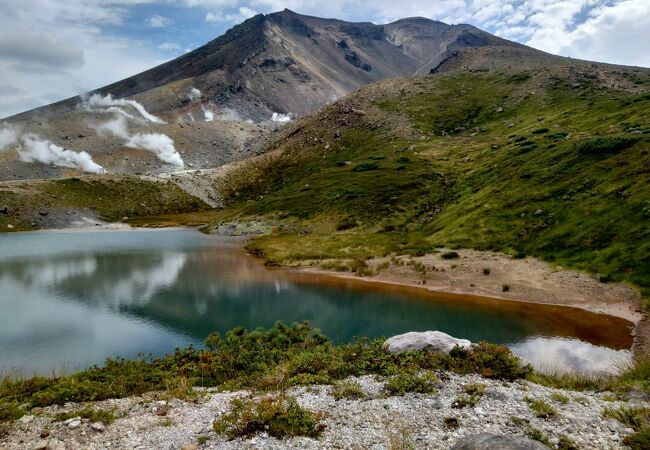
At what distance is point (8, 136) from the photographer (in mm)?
187625

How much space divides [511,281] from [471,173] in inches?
1773

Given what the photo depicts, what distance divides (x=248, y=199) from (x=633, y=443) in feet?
452

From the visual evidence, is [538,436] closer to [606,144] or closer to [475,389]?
[475,389]

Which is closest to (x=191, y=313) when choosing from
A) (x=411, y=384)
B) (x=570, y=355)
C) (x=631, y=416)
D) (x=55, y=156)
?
(x=411, y=384)

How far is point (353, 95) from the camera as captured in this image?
169000mm

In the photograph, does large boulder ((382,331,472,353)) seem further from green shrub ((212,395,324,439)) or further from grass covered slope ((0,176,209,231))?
grass covered slope ((0,176,209,231))

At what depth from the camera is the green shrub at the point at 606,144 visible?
5981cm

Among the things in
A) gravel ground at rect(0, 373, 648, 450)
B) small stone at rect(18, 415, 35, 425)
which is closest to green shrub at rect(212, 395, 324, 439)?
gravel ground at rect(0, 373, 648, 450)

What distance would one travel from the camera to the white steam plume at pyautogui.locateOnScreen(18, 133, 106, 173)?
17593 cm

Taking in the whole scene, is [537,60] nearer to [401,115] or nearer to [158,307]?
[401,115]

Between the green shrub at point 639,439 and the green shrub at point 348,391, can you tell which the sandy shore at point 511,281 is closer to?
the green shrub at point 639,439

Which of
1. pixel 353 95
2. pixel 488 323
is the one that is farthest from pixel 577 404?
pixel 353 95

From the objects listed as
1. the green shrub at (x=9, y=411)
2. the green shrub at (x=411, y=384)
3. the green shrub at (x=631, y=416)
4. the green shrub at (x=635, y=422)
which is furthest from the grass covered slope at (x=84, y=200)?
the green shrub at (x=635, y=422)

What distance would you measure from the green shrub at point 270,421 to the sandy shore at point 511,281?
26.7 m
